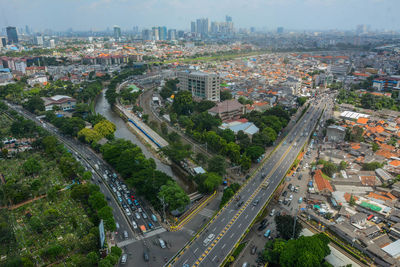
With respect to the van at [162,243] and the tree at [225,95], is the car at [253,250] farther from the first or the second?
the tree at [225,95]

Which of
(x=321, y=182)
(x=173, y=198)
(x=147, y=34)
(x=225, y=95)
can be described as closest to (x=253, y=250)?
(x=173, y=198)

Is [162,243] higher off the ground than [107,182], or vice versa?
[107,182]

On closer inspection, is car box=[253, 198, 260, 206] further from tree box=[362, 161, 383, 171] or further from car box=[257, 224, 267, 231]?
tree box=[362, 161, 383, 171]

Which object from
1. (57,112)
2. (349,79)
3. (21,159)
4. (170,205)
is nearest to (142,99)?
(57,112)

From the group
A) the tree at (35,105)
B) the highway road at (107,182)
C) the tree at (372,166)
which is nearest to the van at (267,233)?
the highway road at (107,182)

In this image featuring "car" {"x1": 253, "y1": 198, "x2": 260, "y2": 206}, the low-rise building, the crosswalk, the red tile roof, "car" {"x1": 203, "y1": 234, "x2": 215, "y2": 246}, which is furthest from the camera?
the low-rise building

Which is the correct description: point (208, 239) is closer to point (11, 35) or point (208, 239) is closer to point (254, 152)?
point (254, 152)

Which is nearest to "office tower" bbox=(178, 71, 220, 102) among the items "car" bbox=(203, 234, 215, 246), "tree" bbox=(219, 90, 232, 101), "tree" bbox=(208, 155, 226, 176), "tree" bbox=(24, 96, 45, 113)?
"tree" bbox=(219, 90, 232, 101)
